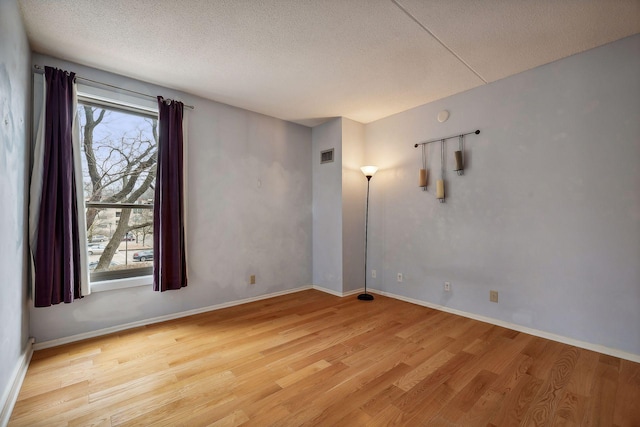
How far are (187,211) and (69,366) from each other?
1.70 meters

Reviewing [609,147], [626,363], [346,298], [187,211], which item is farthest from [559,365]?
[187,211]

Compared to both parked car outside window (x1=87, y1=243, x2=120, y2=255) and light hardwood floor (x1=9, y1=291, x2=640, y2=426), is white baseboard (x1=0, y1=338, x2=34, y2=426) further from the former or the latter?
parked car outside window (x1=87, y1=243, x2=120, y2=255)

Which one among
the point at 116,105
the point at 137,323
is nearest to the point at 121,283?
the point at 137,323

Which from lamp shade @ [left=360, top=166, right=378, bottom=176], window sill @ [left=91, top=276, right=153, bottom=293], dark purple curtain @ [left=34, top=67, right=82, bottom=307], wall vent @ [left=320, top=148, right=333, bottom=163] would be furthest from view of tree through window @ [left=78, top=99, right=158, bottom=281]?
lamp shade @ [left=360, top=166, right=378, bottom=176]

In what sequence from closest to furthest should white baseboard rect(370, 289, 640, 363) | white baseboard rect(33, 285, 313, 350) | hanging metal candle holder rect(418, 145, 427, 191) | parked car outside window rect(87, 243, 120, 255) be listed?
white baseboard rect(370, 289, 640, 363) < white baseboard rect(33, 285, 313, 350) < parked car outside window rect(87, 243, 120, 255) < hanging metal candle holder rect(418, 145, 427, 191)

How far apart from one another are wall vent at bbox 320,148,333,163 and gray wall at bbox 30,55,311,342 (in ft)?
0.87

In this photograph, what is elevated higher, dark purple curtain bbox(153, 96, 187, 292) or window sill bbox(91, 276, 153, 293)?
dark purple curtain bbox(153, 96, 187, 292)

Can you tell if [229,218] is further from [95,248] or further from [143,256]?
[95,248]

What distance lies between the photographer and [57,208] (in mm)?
2518

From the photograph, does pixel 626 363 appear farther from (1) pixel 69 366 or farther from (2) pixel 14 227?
(2) pixel 14 227

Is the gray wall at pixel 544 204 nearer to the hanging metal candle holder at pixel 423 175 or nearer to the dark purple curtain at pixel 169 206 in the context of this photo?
the hanging metal candle holder at pixel 423 175

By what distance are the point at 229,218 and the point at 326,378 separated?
2349 millimetres

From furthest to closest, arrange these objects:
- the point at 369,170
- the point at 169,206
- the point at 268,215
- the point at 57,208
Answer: the point at 268,215
the point at 369,170
the point at 169,206
the point at 57,208

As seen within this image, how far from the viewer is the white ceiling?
2023mm
